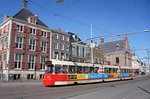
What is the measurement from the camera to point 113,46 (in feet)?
289

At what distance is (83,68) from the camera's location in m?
30.4

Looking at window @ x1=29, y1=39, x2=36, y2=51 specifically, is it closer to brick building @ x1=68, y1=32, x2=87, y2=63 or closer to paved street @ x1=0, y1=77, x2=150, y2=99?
brick building @ x1=68, y1=32, x2=87, y2=63

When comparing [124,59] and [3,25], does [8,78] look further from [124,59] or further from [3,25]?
[124,59]

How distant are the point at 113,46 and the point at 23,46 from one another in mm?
52555

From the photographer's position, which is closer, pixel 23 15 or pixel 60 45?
pixel 23 15

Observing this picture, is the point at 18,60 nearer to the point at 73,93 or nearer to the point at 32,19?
the point at 32,19

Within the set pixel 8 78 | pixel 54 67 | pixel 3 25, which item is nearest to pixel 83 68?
pixel 54 67

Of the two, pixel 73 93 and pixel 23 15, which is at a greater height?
pixel 23 15

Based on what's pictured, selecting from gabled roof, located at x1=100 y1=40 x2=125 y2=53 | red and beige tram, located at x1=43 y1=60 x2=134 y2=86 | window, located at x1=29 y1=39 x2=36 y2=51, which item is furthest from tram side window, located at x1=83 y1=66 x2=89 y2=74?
gabled roof, located at x1=100 y1=40 x2=125 y2=53

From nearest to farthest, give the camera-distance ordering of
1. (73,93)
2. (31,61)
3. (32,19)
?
(73,93) → (31,61) → (32,19)

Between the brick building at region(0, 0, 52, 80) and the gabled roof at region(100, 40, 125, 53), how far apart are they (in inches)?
1730

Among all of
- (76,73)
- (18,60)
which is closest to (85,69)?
(76,73)

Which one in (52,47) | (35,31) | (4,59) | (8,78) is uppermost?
(35,31)

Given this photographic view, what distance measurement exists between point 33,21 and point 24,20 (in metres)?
2.30
